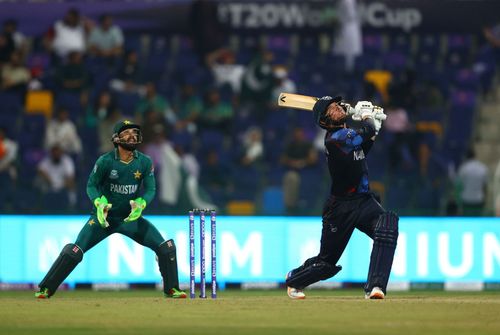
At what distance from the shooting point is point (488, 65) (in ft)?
90.8

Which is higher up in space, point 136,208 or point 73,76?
point 73,76

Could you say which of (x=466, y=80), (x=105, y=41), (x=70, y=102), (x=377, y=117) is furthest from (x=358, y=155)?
(x=466, y=80)

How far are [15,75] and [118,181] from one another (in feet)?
36.6

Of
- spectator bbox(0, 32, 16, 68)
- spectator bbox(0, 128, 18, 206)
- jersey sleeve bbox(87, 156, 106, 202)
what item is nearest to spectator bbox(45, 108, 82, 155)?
spectator bbox(0, 128, 18, 206)

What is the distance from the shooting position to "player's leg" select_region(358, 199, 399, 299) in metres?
14.4

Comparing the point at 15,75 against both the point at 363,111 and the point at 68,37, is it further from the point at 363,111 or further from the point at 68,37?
the point at 363,111

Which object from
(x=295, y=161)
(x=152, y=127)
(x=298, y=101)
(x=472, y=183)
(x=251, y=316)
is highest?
(x=152, y=127)

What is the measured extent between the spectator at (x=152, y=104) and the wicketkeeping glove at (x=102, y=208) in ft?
31.8

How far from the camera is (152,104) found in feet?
80.5

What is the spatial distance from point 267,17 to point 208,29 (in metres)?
1.99

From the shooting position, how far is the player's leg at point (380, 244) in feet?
47.3

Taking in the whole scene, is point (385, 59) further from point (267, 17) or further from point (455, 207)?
point (455, 207)

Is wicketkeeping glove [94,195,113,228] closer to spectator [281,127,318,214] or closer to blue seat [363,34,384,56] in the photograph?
spectator [281,127,318,214]

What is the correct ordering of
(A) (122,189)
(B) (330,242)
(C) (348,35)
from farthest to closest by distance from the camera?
(C) (348,35)
(A) (122,189)
(B) (330,242)
